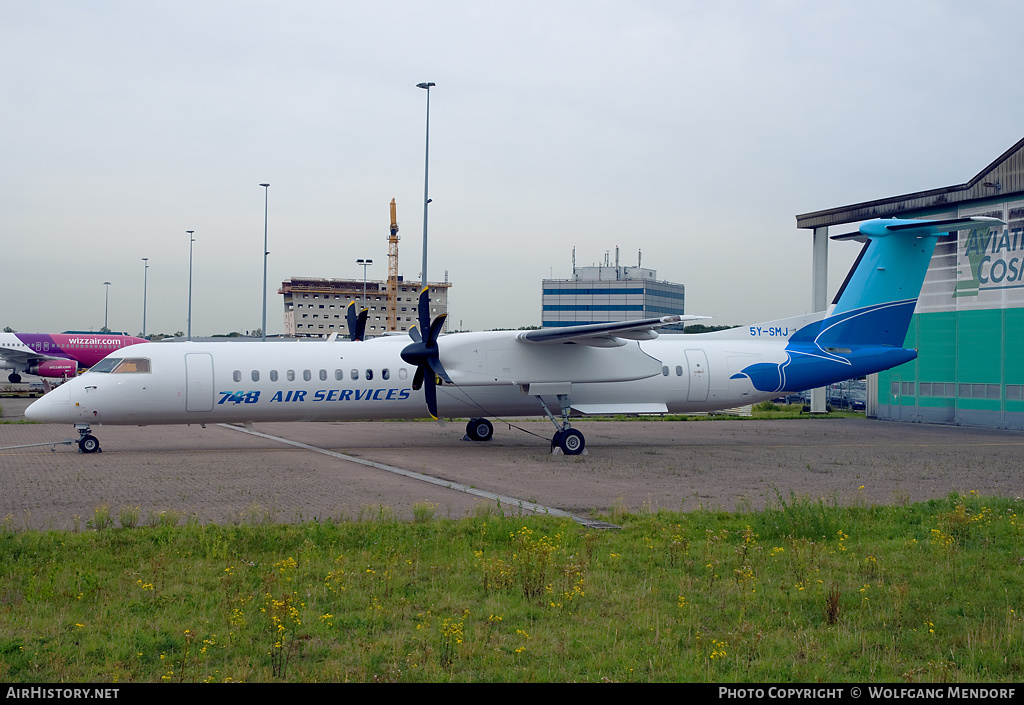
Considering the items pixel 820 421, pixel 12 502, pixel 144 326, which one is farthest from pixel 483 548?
pixel 144 326

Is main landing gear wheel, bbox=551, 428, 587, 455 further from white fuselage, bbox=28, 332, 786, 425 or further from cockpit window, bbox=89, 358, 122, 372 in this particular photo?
cockpit window, bbox=89, 358, 122, 372

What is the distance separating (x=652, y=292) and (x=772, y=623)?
3461 inches

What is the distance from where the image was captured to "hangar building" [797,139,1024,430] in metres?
29.7

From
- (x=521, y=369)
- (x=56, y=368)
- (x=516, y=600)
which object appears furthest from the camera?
(x=56, y=368)

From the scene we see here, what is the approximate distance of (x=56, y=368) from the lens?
5378 cm

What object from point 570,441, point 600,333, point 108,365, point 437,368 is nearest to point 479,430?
point 570,441

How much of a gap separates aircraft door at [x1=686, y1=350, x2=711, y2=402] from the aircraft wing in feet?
9.55

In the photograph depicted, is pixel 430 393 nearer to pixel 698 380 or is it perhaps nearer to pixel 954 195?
pixel 698 380

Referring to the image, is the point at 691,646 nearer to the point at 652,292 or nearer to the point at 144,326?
the point at 144,326

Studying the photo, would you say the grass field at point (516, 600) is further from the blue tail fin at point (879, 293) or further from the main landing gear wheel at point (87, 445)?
the blue tail fin at point (879, 293)

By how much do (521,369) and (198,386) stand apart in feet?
27.9

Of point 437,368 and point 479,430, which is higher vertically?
point 437,368

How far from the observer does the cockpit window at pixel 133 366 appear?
20.6 m

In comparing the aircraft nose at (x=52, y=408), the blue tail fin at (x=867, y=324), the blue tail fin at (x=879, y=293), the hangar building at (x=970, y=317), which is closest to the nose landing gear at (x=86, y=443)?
the aircraft nose at (x=52, y=408)
